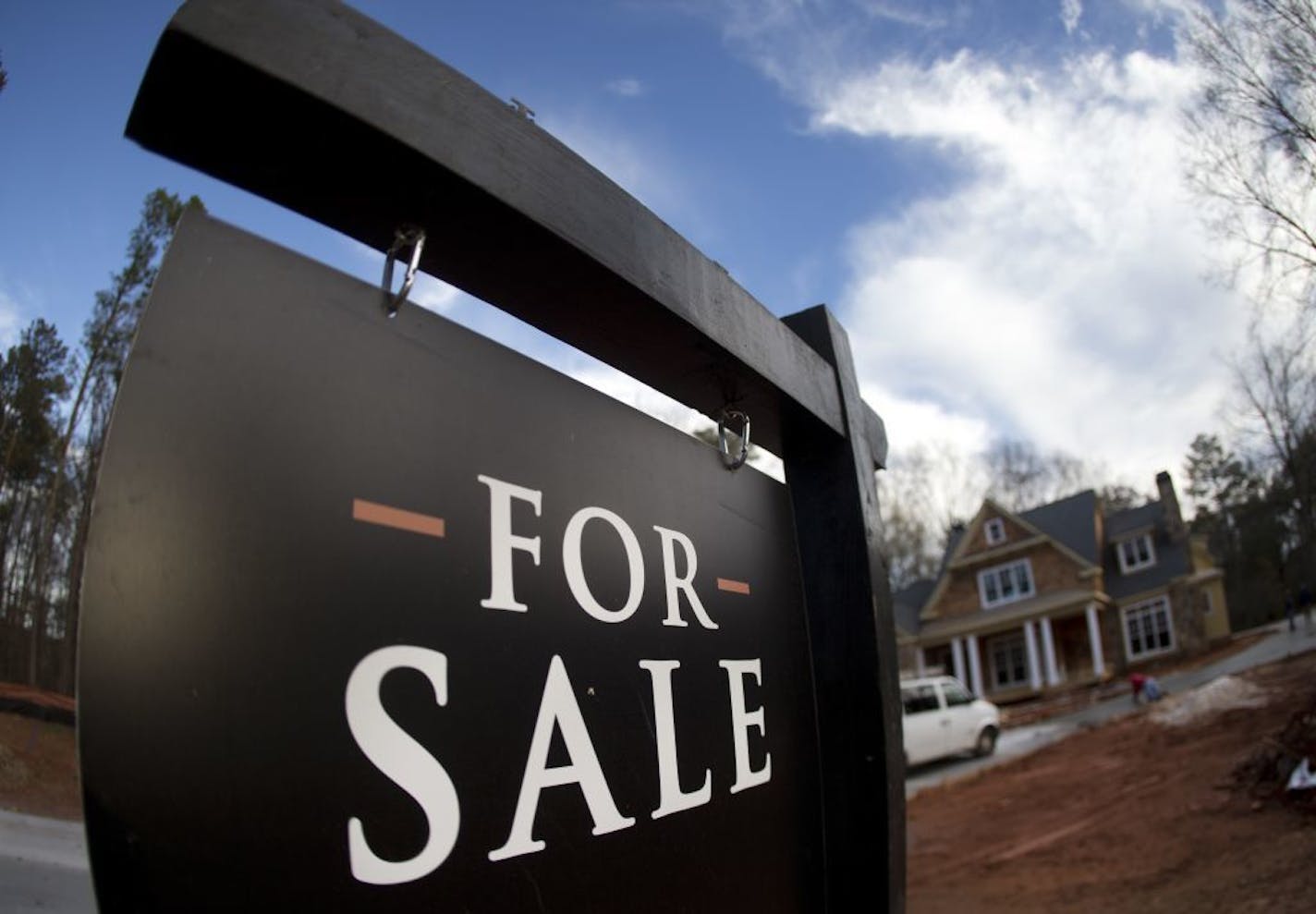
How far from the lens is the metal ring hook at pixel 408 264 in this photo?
870 millimetres

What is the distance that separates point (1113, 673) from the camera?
84.5ft

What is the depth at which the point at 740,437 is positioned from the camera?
1.46 metres

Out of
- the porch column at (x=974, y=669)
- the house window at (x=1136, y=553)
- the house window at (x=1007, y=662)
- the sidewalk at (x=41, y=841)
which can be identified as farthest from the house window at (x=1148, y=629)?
the sidewalk at (x=41, y=841)

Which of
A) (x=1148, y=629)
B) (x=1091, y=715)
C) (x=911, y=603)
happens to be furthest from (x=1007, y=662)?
(x=1091, y=715)

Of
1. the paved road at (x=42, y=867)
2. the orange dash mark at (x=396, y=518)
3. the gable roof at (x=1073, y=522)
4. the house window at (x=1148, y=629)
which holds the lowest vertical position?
the house window at (x=1148, y=629)

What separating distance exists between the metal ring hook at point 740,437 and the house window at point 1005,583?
29.5 m

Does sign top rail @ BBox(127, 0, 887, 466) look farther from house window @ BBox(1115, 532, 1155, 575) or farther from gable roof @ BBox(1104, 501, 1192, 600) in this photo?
house window @ BBox(1115, 532, 1155, 575)

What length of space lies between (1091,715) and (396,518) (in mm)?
21101

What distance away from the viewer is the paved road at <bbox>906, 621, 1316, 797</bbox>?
1259cm

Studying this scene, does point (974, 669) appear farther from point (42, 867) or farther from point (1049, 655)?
point (42, 867)

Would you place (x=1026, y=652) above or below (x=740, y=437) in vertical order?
below

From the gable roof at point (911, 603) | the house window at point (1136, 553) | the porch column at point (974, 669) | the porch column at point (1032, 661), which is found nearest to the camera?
the porch column at point (1032, 661)

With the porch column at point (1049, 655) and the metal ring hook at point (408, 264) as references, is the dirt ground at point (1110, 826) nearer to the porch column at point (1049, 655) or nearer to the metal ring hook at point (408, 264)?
the metal ring hook at point (408, 264)

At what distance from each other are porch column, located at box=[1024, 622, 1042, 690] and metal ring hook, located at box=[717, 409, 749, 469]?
28175 mm
